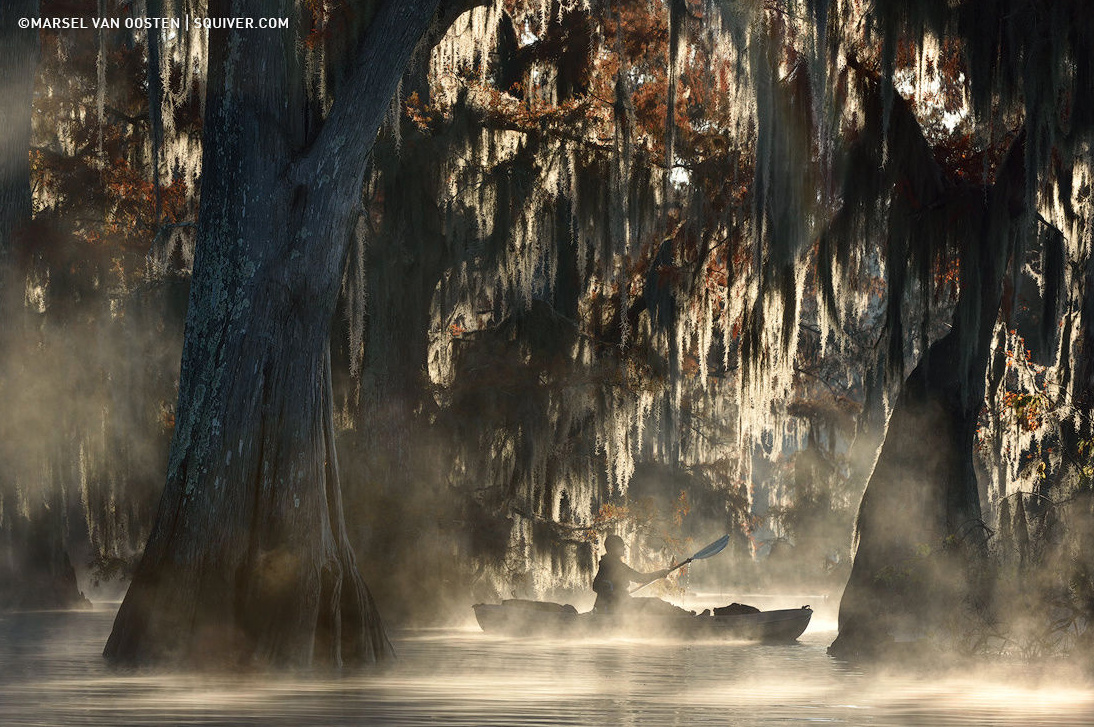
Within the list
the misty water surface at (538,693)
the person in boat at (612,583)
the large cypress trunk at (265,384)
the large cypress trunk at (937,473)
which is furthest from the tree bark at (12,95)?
the large cypress trunk at (937,473)

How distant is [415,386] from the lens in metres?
20.7

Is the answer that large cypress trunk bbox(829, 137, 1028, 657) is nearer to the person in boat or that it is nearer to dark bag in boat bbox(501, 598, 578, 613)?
the person in boat

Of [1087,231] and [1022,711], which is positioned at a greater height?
[1087,231]

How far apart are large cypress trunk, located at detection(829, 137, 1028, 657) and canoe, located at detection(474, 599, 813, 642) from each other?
416 centimetres

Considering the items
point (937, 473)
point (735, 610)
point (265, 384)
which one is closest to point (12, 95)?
point (265, 384)

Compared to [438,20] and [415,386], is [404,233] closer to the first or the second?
[415,386]

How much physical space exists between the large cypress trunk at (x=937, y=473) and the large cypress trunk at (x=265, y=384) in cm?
505

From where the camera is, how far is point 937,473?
49.0 feet

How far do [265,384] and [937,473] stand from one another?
6736mm

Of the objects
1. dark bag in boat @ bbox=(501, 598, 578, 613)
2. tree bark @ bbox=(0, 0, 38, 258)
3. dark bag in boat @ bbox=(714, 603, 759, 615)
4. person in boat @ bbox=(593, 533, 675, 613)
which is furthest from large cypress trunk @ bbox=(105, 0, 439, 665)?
dark bag in boat @ bbox=(714, 603, 759, 615)

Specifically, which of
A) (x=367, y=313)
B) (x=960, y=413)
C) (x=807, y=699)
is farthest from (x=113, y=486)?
(x=807, y=699)

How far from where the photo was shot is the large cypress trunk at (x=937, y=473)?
46.0 ft

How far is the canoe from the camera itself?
19906 mm

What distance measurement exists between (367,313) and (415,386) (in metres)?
1.25
